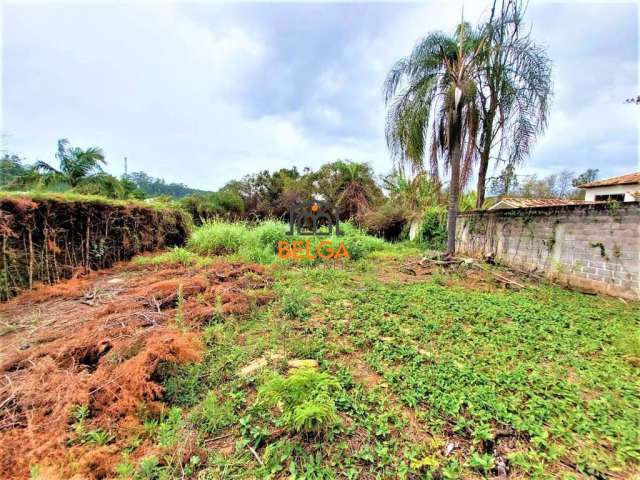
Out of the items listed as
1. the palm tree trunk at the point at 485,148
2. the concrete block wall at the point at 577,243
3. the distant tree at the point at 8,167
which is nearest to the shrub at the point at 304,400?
the concrete block wall at the point at 577,243

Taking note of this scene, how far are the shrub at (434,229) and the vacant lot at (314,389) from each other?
5783 mm

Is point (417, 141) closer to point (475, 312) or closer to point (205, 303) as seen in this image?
point (475, 312)

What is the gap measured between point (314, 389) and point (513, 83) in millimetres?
7674

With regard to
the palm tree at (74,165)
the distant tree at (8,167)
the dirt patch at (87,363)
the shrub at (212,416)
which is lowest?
the shrub at (212,416)

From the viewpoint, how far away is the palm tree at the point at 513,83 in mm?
5492

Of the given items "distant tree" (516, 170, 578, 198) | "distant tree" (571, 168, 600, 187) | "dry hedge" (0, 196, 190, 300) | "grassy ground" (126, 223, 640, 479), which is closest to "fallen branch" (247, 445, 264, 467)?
"grassy ground" (126, 223, 640, 479)

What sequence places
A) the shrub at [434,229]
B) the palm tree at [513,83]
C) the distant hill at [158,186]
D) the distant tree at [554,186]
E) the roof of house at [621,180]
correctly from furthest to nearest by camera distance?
the distant hill at [158,186]
the distant tree at [554,186]
the roof of house at [621,180]
the shrub at [434,229]
the palm tree at [513,83]

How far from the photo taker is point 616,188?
9680 mm

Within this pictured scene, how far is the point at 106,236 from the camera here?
199 inches

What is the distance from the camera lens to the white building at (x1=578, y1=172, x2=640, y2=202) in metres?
8.92

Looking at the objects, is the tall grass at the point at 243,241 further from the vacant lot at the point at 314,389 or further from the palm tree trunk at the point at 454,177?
the vacant lot at the point at 314,389

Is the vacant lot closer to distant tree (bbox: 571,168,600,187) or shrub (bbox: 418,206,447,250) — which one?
shrub (bbox: 418,206,447,250)

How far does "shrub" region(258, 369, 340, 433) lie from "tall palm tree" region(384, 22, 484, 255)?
595 centimetres

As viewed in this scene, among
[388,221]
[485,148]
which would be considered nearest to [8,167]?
[485,148]
